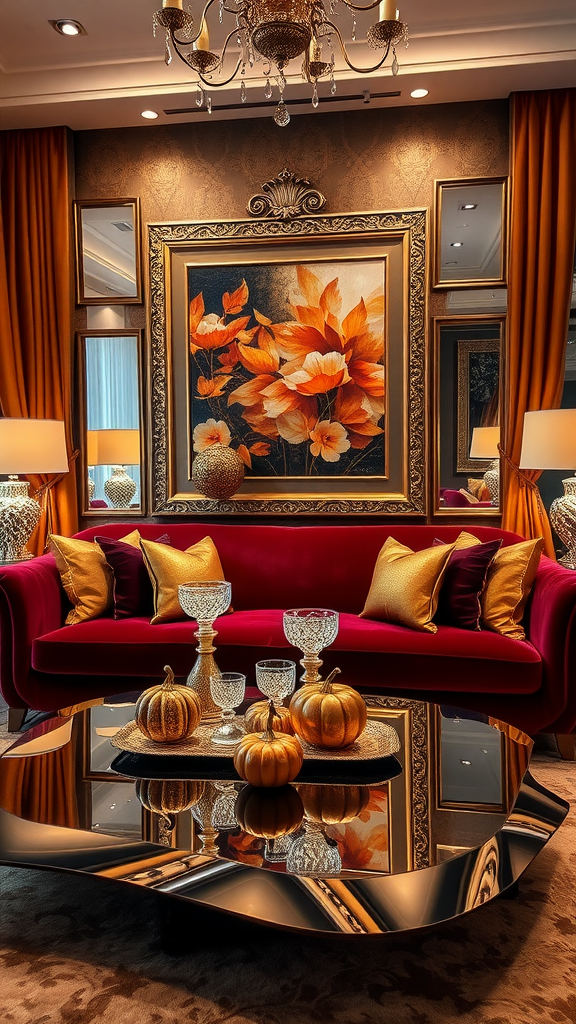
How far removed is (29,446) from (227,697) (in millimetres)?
2103

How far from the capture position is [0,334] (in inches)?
161

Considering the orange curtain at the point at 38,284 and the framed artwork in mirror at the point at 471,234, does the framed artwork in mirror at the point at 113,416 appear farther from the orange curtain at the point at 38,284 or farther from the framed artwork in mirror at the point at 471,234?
the framed artwork in mirror at the point at 471,234

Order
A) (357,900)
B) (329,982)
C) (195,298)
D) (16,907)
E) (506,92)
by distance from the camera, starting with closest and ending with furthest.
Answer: (357,900)
(329,982)
(16,907)
(506,92)
(195,298)

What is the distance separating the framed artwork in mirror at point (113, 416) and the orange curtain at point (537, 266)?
1.96 meters

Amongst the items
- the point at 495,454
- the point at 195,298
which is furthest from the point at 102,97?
the point at 495,454

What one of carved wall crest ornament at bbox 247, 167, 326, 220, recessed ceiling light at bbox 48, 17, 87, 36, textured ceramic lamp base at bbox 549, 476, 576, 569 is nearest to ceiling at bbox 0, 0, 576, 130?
recessed ceiling light at bbox 48, 17, 87, 36

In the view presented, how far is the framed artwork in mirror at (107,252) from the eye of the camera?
4.10 metres

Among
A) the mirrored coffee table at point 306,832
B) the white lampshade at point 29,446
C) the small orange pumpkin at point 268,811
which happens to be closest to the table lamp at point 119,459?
the white lampshade at point 29,446

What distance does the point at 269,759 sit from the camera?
5.46ft

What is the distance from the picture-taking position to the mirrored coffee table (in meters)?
1.36

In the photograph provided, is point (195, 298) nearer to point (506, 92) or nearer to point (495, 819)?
point (506, 92)

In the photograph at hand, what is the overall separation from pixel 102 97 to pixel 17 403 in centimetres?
160

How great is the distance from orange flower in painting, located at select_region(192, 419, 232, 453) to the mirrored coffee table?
2.22 meters

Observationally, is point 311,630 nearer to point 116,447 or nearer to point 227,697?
point 227,697
